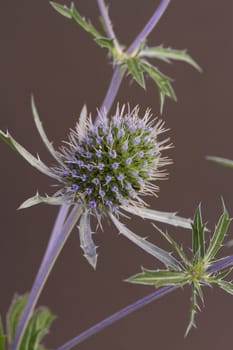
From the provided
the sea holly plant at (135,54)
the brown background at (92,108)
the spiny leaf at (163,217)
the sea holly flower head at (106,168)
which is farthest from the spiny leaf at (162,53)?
the brown background at (92,108)

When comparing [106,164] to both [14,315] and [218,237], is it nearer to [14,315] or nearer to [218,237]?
[218,237]

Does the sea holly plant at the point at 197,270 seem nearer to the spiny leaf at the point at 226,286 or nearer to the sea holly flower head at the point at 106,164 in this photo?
the spiny leaf at the point at 226,286

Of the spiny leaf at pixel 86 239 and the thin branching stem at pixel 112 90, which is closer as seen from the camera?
the spiny leaf at pixel 86 239

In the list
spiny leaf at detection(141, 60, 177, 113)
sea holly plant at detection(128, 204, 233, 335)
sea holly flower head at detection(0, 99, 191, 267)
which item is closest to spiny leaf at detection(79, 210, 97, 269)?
sea holly flower head at detection(0, 99, 191, 267)

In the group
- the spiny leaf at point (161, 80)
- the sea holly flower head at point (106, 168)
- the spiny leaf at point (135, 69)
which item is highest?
the spiny leaf at point (135, 69)

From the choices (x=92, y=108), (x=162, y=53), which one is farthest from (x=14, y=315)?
(x=92, y=108)

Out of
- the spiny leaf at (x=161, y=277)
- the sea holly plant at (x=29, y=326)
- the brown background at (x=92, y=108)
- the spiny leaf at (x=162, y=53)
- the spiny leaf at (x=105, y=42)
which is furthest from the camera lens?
the brown background at (x=92, y=108)

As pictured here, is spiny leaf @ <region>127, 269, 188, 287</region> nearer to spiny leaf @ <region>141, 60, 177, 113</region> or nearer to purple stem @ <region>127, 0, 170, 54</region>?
spiny leaf @ <region>141, 60, 177, 113</region>
